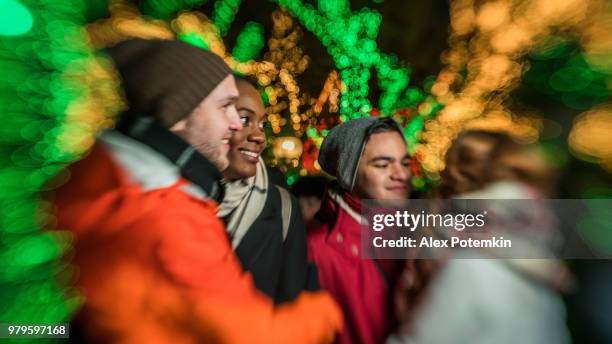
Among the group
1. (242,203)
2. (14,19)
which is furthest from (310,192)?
(14,19)

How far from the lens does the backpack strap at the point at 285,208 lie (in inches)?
53.7

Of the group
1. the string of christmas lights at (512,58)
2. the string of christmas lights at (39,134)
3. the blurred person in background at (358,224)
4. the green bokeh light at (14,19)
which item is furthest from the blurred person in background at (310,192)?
the green bokeh light at (14,19)

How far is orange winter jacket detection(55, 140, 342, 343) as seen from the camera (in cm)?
80

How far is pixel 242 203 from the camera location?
137 cm

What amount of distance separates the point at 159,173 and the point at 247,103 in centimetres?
68

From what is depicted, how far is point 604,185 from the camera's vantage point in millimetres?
1800

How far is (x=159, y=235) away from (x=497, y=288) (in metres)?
0.95

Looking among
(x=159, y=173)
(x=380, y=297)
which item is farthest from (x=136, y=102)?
(x=380, y=297)

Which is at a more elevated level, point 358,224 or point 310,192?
point 358,224

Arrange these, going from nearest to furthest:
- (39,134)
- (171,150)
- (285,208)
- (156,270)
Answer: (156,270), (171,150), (39,134), (285,208)

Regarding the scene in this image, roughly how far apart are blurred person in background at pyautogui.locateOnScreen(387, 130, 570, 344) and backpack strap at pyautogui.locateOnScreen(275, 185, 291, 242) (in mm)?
533

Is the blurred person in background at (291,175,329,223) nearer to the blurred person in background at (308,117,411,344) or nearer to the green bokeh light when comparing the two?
the blurred person in background at (308,117,411,344)

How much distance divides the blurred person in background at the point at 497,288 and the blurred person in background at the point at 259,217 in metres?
0.40

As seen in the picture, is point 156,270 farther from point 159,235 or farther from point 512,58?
point 512,58
